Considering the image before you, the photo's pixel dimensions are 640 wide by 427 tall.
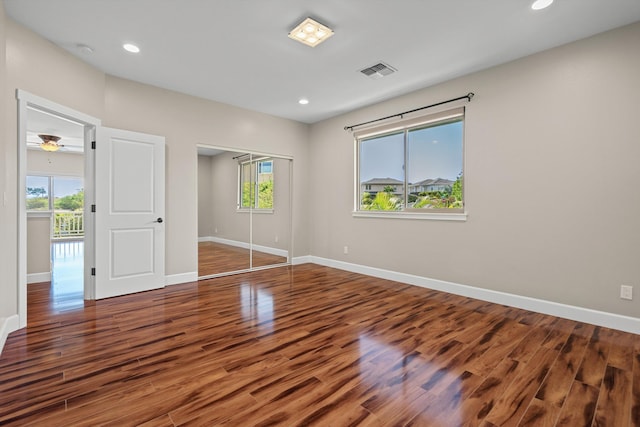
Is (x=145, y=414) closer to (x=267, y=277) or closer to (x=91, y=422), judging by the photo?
(x=91, y=422)

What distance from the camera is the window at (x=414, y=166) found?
3.96 metres

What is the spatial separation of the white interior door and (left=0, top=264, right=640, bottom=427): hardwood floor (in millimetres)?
467

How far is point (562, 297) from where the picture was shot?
10.1ft

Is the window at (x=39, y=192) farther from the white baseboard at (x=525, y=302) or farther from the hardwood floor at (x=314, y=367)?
the white baseboard at (x=525, y=302)

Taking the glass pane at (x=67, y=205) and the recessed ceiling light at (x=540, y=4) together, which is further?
the glass pane at (x=67, y=205)

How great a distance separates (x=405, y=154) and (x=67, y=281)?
5.40 meters

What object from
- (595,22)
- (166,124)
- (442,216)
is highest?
(595,22)

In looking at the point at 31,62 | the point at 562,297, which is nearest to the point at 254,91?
the point at 31,62

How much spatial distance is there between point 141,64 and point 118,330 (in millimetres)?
2962

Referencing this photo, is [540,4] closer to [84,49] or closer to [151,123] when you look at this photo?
[84,49]

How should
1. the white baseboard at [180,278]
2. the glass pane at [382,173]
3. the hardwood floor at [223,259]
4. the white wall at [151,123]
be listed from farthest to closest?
the hardwood floor at [223,259]
the glass pane at [382,173]
the white baseboard at [180,278]
the white wall at [151,123]

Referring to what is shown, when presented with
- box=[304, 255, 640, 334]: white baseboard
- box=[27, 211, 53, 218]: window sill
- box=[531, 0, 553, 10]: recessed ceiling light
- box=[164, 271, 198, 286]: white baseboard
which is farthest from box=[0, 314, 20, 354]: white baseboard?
box=[531, 0, 553, 10]: recessed ceiling light

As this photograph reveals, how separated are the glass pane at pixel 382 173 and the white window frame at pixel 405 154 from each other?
0.24ft

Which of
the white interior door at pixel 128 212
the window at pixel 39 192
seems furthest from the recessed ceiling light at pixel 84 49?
the window at pixel 39 192
